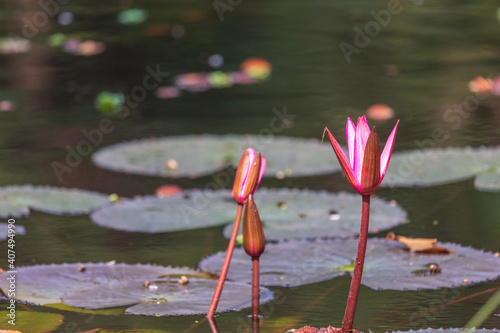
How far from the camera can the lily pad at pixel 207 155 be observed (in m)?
3.57

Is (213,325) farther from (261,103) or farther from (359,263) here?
(261,103)

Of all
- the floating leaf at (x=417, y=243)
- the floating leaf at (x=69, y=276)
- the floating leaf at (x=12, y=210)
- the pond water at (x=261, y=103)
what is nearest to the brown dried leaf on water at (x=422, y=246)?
the floating leaf at (x=417, y=243)

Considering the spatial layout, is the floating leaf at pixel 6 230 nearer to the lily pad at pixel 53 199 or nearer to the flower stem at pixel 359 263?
the lily pad at pixel 53 199

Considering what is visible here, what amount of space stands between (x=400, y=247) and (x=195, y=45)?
4.15 meters

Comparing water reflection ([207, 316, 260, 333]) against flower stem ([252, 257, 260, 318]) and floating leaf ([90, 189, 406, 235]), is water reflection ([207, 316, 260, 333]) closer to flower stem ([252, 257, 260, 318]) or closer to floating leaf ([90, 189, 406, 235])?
flower stem ([252, 257, 260, 318])

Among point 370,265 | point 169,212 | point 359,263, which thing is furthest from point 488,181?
point 359,263

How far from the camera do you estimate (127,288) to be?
2.30 metres

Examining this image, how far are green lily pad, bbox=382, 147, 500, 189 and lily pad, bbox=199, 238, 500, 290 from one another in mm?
742

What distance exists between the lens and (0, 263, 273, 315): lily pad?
2195 mm

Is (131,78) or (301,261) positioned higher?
(131,78)

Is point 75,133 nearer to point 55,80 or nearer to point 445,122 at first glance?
point 55,80

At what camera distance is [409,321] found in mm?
2092

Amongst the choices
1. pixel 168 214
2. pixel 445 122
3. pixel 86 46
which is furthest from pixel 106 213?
pixel 86 46

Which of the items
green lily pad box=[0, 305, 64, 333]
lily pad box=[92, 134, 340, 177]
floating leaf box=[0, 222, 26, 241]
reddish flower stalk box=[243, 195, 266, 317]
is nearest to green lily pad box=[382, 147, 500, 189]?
lily pad box=[92, 134, 340, 177]
